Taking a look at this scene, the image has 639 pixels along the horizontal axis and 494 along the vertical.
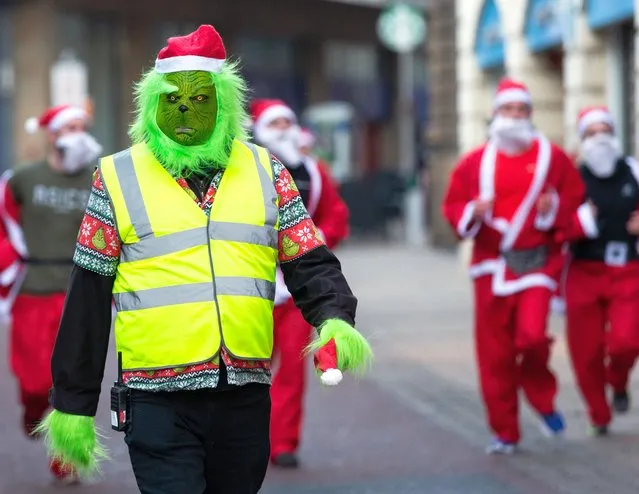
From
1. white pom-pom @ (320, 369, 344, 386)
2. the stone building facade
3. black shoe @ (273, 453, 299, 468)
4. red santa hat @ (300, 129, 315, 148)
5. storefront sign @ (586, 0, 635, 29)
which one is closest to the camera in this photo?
white pom-pom @ (320, 369, 344, 386)

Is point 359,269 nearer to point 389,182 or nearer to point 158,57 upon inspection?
point 389,182

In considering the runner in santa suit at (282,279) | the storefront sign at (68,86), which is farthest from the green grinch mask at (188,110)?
the storefront sign at (68,86)

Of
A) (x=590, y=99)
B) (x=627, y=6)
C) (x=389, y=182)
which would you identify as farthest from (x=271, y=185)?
(x=389, y=182)

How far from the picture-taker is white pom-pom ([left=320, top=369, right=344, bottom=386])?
4.46 meters

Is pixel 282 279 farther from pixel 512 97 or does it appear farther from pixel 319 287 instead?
pixel 319 287

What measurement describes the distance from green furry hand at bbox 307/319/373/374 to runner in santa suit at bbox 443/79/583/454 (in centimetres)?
402

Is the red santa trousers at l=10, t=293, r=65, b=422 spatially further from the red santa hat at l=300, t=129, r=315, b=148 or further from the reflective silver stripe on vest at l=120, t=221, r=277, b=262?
the reflective silver stripe on vest at l=120, t=221, r=277, b=262

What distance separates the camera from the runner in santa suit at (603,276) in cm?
923

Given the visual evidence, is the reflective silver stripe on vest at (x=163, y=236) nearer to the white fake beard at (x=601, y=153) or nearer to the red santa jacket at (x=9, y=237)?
the red santa jacket at (x=9, y=237)

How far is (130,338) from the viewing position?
4.65m

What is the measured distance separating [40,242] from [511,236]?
246 centimetres

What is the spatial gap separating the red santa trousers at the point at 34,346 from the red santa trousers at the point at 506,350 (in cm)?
221

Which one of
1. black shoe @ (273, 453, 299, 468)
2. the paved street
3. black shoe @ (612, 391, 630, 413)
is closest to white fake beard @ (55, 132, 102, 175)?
the paved street

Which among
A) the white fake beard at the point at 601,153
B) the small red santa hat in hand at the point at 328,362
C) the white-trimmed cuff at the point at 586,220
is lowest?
the small red santa hat in hand at the point at 328,362
